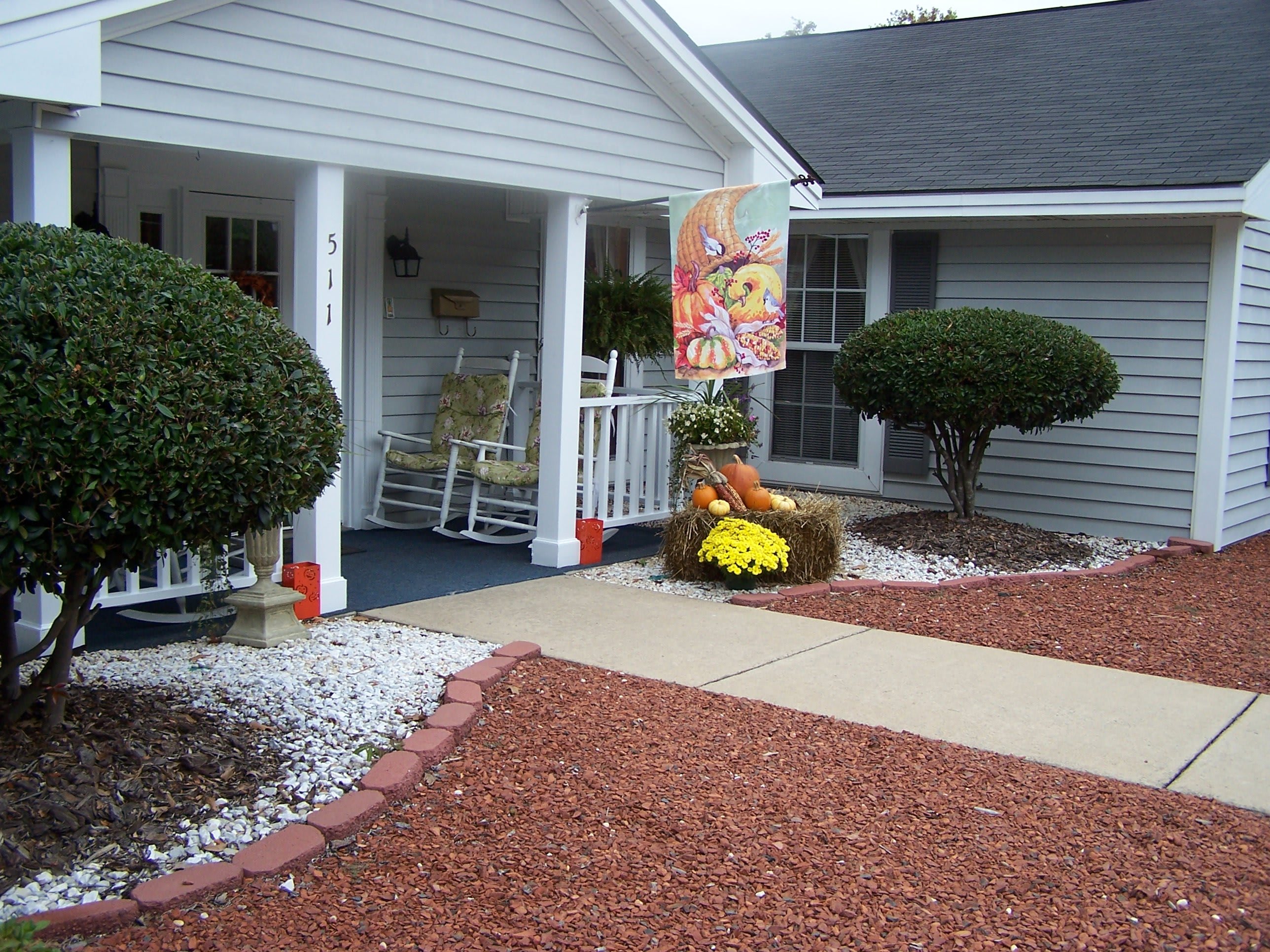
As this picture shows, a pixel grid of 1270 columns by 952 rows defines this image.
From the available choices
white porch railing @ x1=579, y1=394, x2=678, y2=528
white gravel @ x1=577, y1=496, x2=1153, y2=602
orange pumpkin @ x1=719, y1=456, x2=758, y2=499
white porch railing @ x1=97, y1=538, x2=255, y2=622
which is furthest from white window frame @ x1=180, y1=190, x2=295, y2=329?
orange pumpkin @ x1=719, y1=456, x2=758, y2=499

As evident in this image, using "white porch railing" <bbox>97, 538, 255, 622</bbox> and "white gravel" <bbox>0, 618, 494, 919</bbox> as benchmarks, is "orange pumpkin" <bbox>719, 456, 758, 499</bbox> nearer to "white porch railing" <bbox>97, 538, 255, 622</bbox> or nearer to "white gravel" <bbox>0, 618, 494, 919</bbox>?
"white gravel" <bbox>0, 618, 494, 919</bbox>

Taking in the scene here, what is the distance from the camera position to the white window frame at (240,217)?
22.6 feet

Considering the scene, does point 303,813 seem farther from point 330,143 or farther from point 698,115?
point 698,115

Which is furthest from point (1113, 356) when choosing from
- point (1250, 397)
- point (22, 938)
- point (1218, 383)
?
point (22, 938)

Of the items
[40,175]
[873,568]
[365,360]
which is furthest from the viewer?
[365,360]

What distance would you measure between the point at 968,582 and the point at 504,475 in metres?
2.70

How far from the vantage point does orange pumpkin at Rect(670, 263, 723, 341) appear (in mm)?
6512

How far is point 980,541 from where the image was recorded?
7695mm

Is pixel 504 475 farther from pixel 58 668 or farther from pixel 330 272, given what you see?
pixel 58 668

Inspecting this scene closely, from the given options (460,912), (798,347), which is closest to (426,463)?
(798,347)

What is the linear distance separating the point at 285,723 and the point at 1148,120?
7473 mm

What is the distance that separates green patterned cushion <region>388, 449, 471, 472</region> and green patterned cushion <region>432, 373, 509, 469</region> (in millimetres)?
130

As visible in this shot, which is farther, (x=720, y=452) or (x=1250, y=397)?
(x=1250, y=397)

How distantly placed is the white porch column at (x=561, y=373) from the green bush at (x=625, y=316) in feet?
4.35
